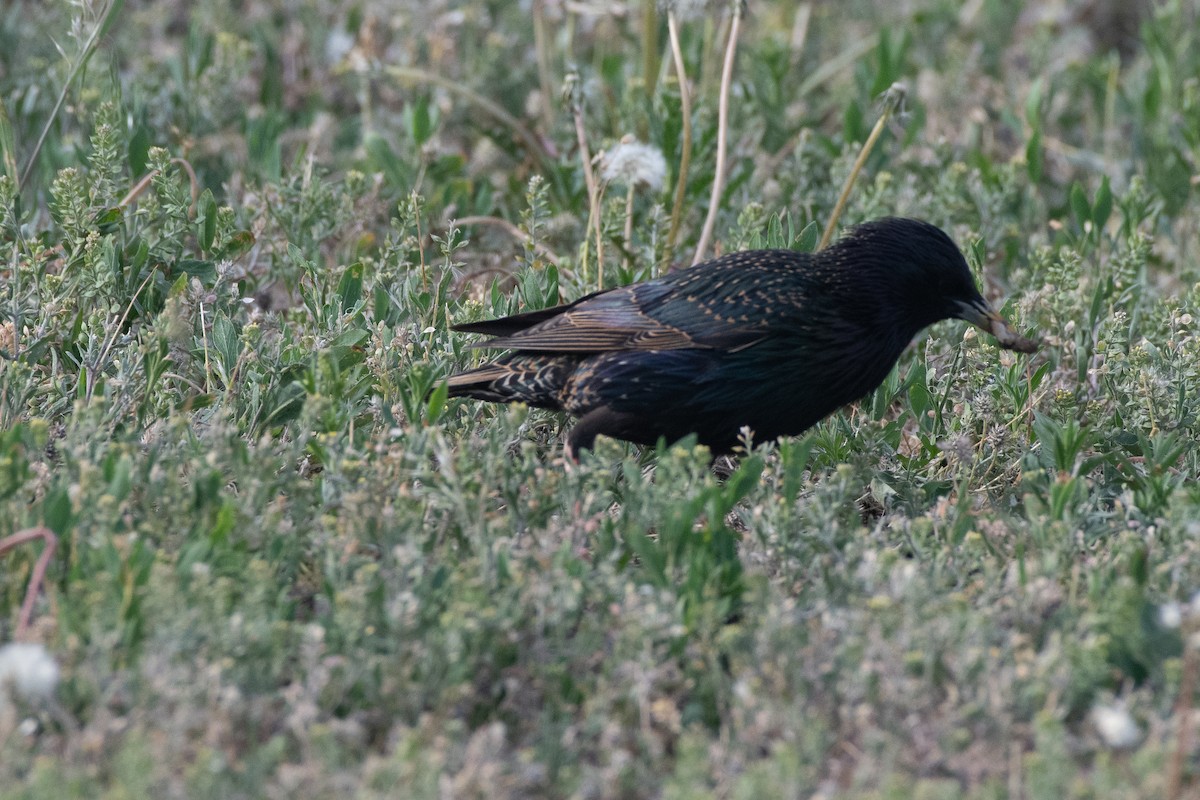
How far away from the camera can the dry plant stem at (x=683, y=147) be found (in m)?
5.80

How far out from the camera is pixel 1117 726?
10.2 feet

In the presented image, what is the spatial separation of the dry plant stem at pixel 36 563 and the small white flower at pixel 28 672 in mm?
296

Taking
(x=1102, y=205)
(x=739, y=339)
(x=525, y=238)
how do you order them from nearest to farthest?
(x=739, y=339)
(x=525, y=238)
(x=1102, y=205)

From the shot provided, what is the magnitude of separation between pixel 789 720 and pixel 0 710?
157 cm

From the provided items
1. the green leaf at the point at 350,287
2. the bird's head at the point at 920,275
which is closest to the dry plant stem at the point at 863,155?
the bird's head at the point at 920,275

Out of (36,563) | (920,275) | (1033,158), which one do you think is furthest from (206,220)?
(1033,158)

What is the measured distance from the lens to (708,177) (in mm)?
6672

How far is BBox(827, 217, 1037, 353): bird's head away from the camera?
4.96m

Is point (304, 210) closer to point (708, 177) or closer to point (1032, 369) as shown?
point (708, 177)

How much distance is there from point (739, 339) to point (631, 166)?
1.52m

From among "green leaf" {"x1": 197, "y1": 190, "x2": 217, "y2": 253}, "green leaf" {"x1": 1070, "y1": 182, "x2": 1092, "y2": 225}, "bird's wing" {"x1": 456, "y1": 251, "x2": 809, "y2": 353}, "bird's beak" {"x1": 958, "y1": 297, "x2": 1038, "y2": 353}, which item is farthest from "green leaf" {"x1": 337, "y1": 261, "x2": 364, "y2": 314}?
"green leaf" {"x1": 1070, "y1": 182, "x2": 1092, "y2": 225}

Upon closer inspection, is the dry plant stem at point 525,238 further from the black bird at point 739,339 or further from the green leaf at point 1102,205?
the green leaf at point 1102,205

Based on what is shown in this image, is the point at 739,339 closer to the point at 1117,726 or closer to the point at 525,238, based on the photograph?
the point at 525,238

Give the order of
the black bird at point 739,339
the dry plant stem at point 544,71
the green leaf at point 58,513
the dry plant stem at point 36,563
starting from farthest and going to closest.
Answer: the dry plant stem at point 544,71, the black bird at point 739,339, the green leaf at point 58,513, the dry plant stem at point 36,563
